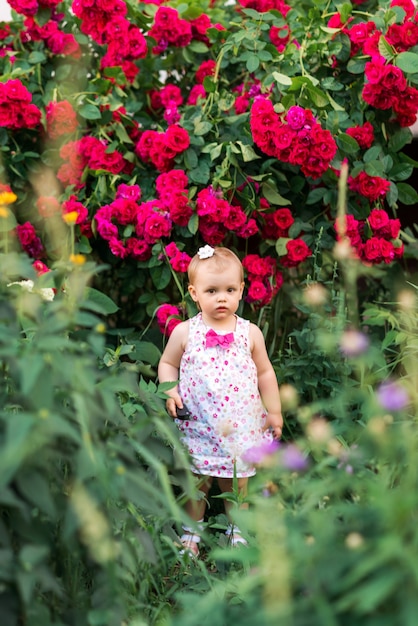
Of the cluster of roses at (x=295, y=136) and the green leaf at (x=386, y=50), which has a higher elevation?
the green leaf at (x=386, y=50)

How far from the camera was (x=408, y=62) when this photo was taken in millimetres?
3125

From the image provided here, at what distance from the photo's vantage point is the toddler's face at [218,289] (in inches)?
109

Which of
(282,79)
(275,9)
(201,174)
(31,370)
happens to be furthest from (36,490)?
(275,9)

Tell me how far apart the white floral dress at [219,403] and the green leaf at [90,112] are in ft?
3.49

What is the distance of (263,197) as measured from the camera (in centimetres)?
335

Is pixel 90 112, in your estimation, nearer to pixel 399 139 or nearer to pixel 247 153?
pixel 247 153

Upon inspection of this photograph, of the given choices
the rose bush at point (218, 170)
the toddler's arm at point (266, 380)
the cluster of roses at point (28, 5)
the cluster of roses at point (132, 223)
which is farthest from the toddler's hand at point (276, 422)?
the cluster of roses at point (28, 5)

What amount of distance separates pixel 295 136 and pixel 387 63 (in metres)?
0.46

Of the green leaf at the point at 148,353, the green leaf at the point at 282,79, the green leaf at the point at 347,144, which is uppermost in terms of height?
the green leaf at the point at 282,79

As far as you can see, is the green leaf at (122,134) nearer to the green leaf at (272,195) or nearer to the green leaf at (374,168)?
the green leaf at (272,195)

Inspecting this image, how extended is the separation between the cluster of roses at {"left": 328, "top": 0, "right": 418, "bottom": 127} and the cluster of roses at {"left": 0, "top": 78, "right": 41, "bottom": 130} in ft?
3.90

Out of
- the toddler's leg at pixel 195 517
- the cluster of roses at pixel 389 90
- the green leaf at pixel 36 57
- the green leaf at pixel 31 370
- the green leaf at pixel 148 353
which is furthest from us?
the green leaf at pixel 36 57

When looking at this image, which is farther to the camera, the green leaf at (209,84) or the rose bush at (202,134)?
the green leaf at (209,84)

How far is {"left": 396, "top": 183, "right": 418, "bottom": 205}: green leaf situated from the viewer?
11.0 feet
